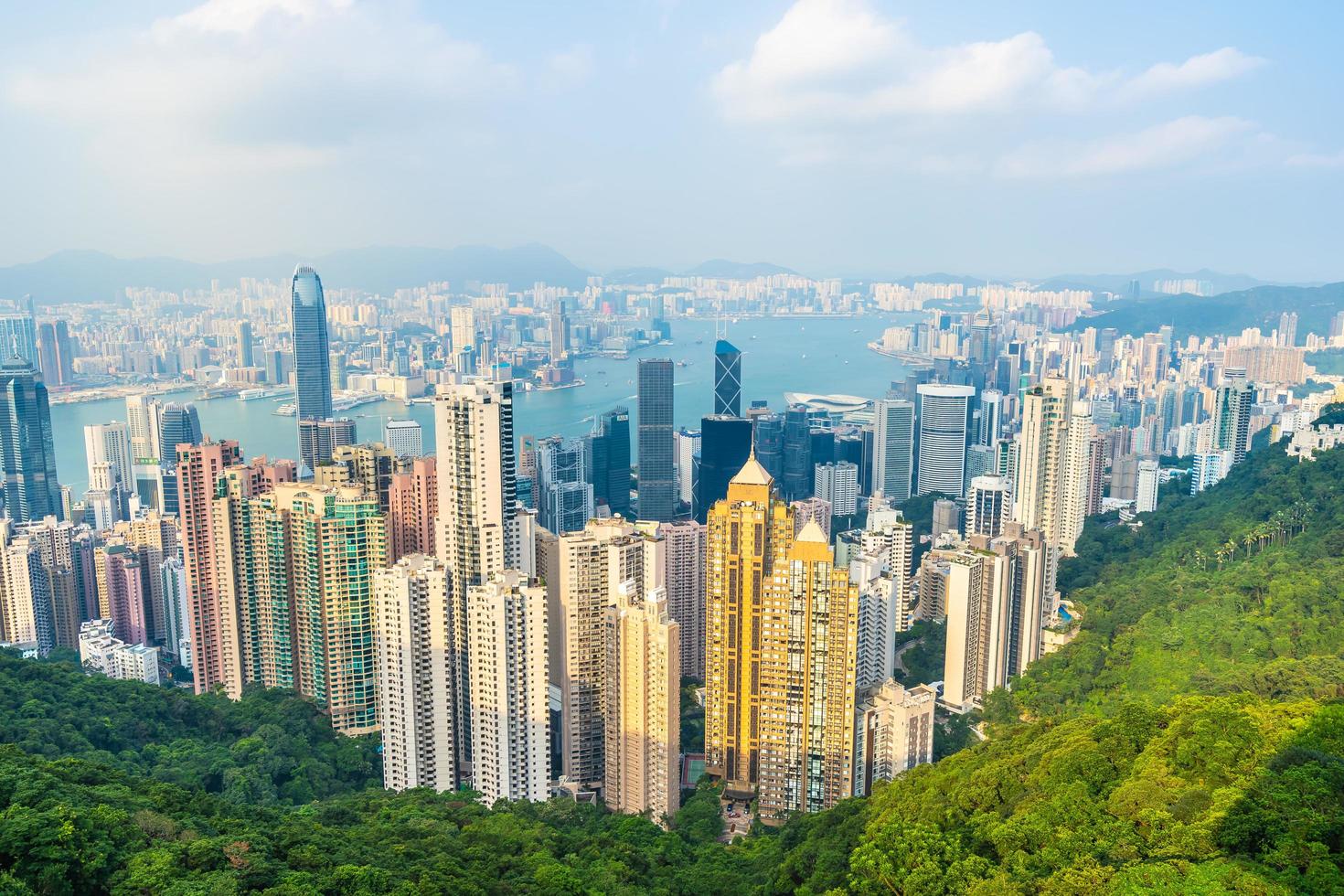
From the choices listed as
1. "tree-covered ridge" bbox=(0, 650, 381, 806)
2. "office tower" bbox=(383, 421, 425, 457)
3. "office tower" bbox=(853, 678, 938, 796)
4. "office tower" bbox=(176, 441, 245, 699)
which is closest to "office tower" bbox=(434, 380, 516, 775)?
"tree-covered ridge" bbox=(0, 650, 381, 806)

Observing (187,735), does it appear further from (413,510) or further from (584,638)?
(584,638)

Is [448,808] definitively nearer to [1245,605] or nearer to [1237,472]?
[1245,605]

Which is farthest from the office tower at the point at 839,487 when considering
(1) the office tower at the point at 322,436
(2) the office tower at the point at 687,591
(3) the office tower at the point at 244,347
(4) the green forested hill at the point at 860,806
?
(3) the office tower at the point at 244,347

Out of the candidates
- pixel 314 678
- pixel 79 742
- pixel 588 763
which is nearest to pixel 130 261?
pixel 314 678

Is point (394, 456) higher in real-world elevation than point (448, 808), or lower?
higher

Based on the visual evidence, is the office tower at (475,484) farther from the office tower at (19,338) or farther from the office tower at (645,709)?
the office tower at (19,338)

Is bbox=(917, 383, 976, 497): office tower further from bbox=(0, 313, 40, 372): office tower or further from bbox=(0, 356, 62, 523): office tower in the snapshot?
bbox=(0, 313, 40, 372): office tower
